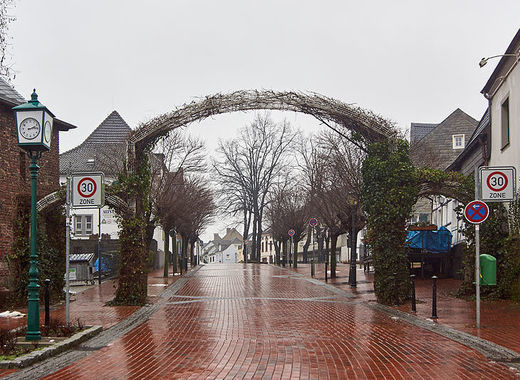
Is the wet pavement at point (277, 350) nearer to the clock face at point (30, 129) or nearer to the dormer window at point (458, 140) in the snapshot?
the clock face at point (30, 129)

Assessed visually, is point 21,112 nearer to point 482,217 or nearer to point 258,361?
point 258,361

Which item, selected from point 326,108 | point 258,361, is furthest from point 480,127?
point 258,361

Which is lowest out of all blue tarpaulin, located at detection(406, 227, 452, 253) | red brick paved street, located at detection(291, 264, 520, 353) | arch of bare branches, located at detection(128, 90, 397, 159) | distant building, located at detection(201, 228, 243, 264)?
distant building, located at detection(201, 228, 243, 264)

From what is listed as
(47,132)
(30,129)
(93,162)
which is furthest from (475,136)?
(93,162)

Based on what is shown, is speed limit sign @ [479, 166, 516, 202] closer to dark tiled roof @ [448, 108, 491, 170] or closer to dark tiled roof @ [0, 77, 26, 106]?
dark tiled roof @ [448, 108, 491, 170]

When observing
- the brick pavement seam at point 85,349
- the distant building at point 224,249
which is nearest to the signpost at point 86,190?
the brick pavement seam at point 85,349

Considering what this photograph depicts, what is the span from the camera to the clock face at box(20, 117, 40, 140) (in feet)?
33.9

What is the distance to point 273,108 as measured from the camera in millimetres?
17562

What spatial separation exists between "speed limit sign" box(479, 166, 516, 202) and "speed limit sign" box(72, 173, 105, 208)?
732 cm

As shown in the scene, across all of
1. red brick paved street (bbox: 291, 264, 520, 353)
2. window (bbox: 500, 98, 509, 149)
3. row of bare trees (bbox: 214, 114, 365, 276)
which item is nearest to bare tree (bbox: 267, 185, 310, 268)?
row of bare trees (bbox: 214, 114, 365, 276)

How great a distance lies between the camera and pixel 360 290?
72.4 feet

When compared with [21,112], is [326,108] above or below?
above

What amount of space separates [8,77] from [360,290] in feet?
48.5

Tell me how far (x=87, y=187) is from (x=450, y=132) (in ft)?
122
